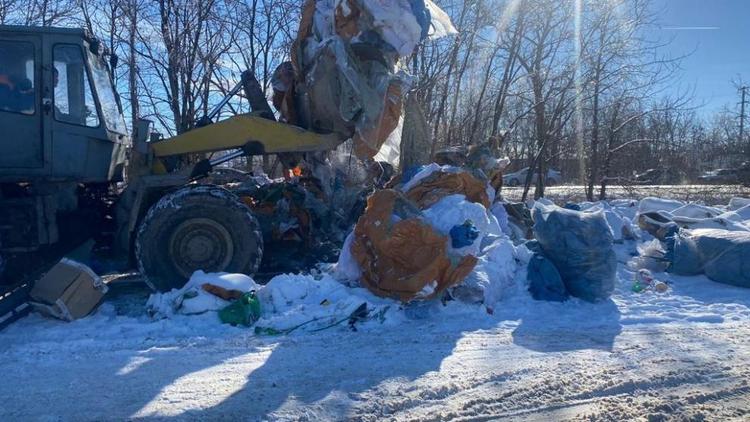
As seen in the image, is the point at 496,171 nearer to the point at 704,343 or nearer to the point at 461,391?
the point at 704,343

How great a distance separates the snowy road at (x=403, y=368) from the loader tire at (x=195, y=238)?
0.79 m

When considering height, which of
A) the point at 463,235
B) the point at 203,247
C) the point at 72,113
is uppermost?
the point at 72,113

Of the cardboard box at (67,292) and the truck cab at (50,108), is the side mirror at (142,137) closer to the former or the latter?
the truck cab at (50,108)

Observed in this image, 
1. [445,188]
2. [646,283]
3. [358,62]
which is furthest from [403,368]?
[358,62]

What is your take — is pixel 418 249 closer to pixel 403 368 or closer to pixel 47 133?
pixel 403 368

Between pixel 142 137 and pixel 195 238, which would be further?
pixel 142 137

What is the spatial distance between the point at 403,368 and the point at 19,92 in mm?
4906

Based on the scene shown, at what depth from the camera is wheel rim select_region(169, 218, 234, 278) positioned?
6.42 m

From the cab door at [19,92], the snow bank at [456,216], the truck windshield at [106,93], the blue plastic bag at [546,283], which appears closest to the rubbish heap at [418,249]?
the snow bank at [456,216]

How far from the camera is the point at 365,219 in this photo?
599cm

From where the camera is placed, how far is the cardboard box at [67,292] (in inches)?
207

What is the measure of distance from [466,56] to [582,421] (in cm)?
1183

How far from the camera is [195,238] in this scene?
6473 millimetres

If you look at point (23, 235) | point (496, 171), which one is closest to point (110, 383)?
point (23, 235)
